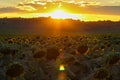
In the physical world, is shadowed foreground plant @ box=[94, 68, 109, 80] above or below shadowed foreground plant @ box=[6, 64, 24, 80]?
below

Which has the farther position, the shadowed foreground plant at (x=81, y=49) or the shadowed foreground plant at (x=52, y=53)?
the shadowed foreground plant at (x=81, y=49)

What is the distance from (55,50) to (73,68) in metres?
1.70

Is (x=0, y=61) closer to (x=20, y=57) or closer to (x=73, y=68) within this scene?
(x=20, y=57)

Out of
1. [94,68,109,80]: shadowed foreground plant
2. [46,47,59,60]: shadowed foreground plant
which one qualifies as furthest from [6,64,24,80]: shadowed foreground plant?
[46,47,59,60]: shadowed foreground plant

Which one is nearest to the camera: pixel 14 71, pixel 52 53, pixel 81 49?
pixel 14 71

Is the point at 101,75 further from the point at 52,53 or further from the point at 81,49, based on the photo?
the point at 81,49

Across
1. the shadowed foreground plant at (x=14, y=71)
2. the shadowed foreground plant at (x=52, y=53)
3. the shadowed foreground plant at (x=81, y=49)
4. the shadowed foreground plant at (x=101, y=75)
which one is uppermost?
the shadowed foreground plant at (x=14, y=71)

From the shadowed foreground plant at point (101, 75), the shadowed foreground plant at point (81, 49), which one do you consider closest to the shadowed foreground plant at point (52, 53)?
the shadowed foreground plant at point (81, 49)

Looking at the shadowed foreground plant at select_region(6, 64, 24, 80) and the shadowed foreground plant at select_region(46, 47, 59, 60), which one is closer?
the shadowed foreground plant at select_region(6, 64, 24, 80)

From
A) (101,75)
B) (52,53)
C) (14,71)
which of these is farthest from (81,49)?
(14,71)

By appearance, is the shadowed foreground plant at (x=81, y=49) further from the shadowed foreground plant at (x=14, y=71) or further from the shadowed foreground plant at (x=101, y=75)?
the shadowed foreground plant at (x=14, y=71)

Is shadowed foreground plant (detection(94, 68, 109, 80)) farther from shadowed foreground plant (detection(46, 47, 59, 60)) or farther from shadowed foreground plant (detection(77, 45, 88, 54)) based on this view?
shadowed foreground plant (detection(77, 45, 88, 54))


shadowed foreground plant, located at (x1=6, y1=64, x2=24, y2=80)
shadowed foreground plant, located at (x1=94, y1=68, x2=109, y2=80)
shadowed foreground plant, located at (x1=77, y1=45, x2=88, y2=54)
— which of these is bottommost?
shadowed foreground plant, located at (x1=77, y1=45, x2=88, y2=54)

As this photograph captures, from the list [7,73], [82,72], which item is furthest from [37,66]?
[7,73]
